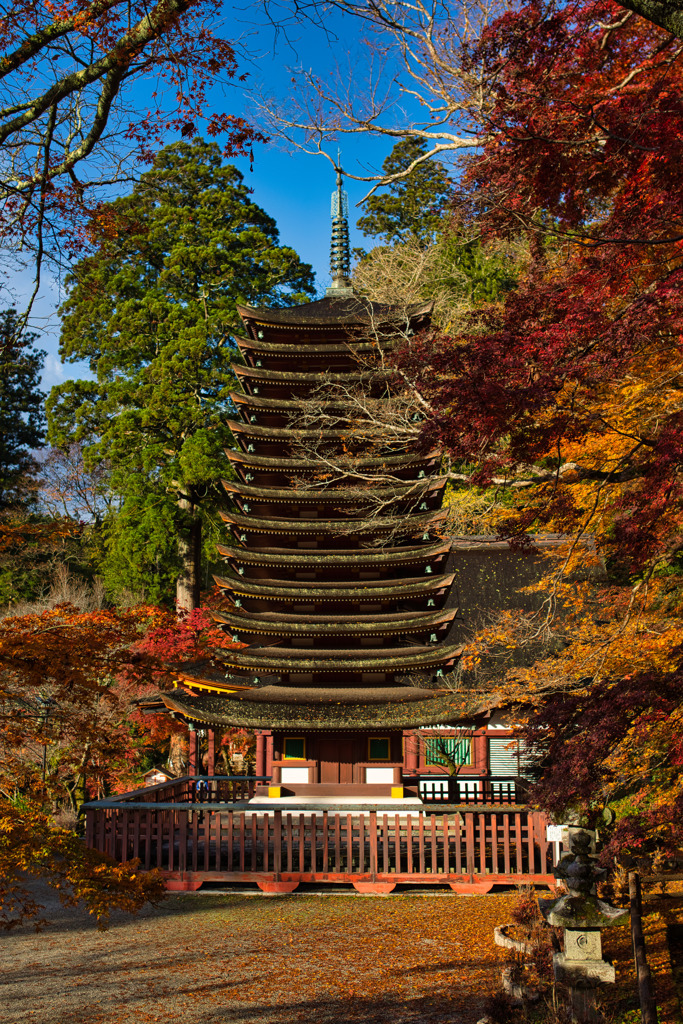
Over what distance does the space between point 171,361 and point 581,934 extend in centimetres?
2307

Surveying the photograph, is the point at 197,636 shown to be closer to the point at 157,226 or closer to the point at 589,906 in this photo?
the point at 157,226

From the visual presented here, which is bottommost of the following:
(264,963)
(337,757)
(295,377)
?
(264,963)

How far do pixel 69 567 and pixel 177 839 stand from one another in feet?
64.9

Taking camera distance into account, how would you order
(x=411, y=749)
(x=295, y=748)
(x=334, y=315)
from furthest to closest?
(x=334, y=315), (x=411, y=749), (x=295, y=748)

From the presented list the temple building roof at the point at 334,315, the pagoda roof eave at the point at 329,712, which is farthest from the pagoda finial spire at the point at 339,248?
the pagoda roof eave at the point at 329,712

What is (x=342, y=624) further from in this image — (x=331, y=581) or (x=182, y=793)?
(x=182, y=793)

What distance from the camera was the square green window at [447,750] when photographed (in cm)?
1541

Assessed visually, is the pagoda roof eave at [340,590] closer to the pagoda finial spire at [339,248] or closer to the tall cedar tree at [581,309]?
the tall cedar tree at [581,309]

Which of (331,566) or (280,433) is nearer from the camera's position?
(331,566)

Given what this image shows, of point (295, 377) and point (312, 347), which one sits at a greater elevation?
point (312, 347)

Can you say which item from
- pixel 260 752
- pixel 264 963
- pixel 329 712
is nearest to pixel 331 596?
pixel 329 712

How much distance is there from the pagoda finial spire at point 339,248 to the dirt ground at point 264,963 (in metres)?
15.2

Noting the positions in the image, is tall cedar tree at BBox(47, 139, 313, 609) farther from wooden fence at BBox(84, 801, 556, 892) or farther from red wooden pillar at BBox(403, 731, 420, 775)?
wooden fence at BBox(84, 801, 556, 892)

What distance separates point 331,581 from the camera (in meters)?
16.2
